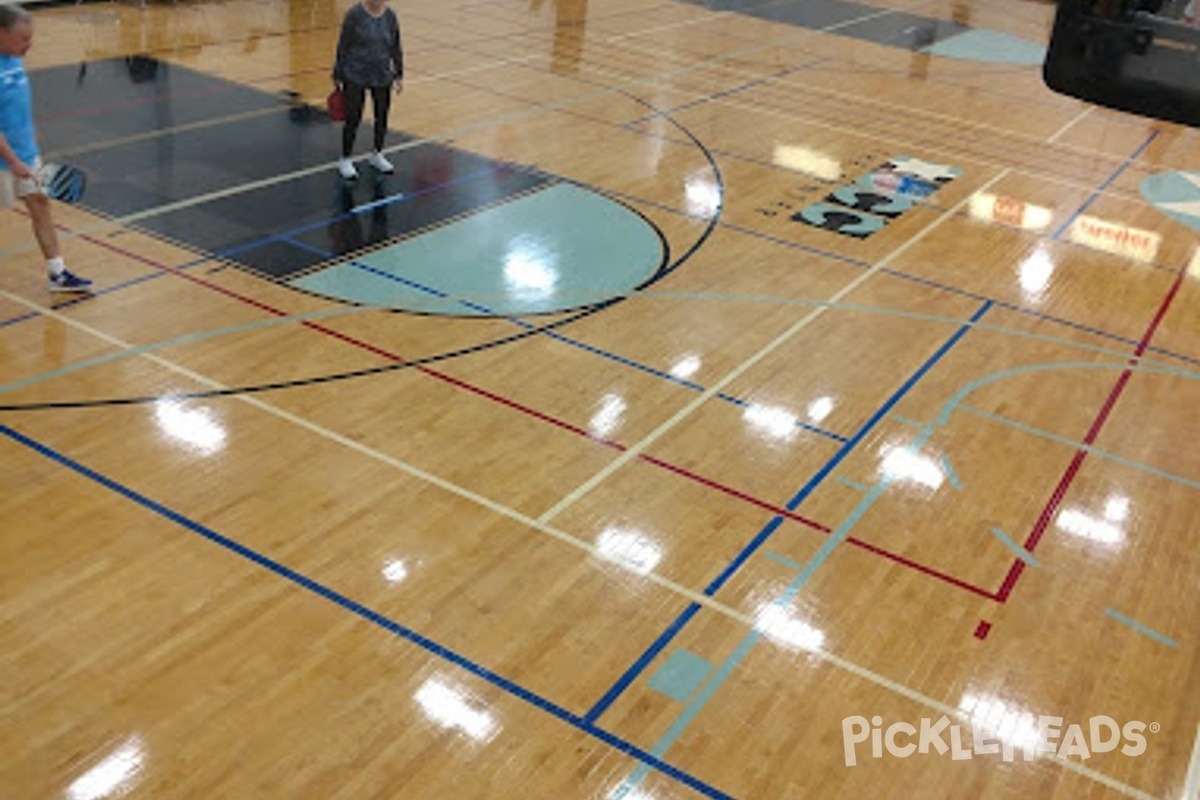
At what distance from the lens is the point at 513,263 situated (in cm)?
887

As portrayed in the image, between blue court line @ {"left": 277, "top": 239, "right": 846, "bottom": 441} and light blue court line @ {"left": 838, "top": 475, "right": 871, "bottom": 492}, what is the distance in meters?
0.45

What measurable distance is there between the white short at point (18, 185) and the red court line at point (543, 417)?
108 cm

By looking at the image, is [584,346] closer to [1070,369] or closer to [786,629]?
[786,629]

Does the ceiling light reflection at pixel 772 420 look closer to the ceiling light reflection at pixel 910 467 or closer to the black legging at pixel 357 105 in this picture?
the ceiling light reflection at pixel 910 467

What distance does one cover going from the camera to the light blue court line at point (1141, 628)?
5625mm

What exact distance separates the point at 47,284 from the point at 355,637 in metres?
4.05

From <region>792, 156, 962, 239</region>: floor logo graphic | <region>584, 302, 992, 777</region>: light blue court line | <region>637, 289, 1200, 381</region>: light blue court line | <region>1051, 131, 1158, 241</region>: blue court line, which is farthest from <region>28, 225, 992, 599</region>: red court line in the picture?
<region>1051, 131, 1158, 241</region>: blue court line

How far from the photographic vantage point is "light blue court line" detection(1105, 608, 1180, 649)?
562cm

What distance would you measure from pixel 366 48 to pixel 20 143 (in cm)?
316

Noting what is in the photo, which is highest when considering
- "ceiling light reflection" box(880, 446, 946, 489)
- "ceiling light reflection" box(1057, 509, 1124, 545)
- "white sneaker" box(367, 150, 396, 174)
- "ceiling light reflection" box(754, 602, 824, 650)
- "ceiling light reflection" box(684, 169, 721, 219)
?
"white sneaker" box(367, 150, 396, 174)

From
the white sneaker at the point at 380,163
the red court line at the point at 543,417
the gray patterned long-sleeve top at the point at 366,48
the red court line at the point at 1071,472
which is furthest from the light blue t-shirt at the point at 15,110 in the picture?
the red court line at the point at 1071,472

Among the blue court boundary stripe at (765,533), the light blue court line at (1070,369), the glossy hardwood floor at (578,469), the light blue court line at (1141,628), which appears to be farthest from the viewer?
the light blue court line at (1070,369)

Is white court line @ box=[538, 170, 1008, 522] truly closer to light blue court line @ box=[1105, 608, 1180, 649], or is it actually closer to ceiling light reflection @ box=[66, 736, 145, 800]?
ceiling light reflection @ box=[66, 736, 145, 800]

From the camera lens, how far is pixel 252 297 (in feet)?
25.7
